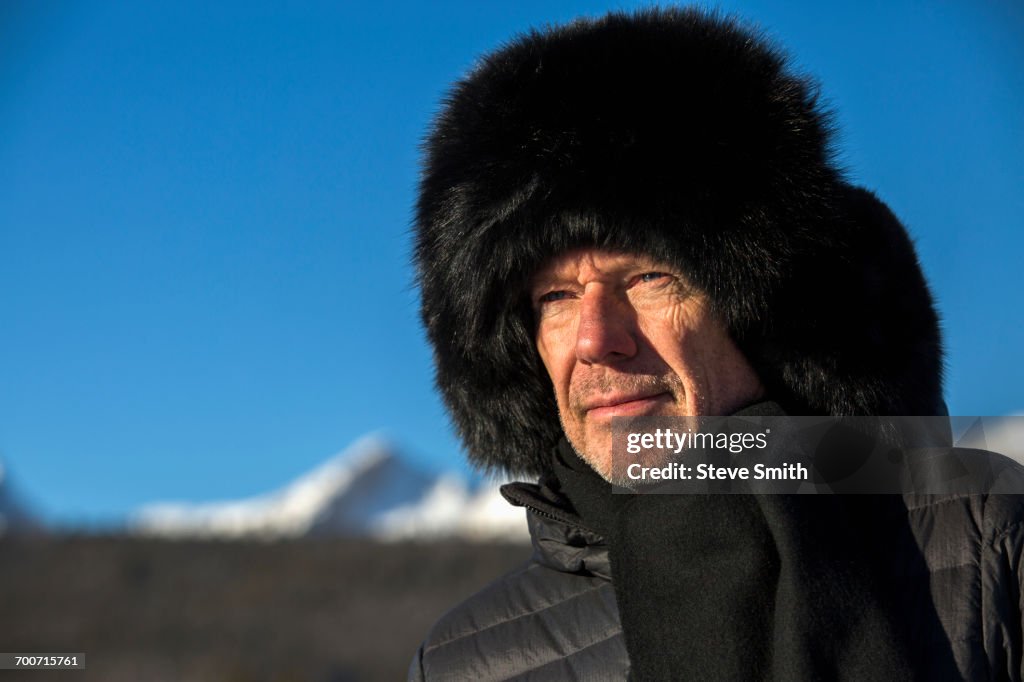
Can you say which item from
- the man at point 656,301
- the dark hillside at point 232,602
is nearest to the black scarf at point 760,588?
the man at point 656,301

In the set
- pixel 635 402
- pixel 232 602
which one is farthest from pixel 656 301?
pixel 232 602

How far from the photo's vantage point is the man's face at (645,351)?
7.88 feet

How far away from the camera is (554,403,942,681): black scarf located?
1.90m

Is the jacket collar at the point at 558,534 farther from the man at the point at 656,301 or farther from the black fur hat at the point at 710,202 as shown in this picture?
the black fur hat at the point at 710,202

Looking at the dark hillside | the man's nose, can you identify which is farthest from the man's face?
the dark hillside

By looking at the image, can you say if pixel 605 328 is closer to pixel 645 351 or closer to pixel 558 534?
pixel 645 351

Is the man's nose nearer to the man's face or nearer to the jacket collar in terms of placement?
the man's face

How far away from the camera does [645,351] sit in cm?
243

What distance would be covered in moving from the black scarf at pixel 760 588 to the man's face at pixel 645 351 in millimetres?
245

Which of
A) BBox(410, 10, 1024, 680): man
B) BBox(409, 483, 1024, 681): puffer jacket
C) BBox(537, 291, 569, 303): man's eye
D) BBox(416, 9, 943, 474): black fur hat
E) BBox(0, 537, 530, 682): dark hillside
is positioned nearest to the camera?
BBox(409, 483, 1024, 681): puffer jacket

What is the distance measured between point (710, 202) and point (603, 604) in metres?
0.87

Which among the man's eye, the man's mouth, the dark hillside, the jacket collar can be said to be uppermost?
the dark hillside

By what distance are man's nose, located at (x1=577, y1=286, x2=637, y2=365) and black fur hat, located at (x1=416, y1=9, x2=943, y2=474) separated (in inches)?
4.9

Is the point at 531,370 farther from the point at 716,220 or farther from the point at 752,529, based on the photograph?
the point at 752,529
